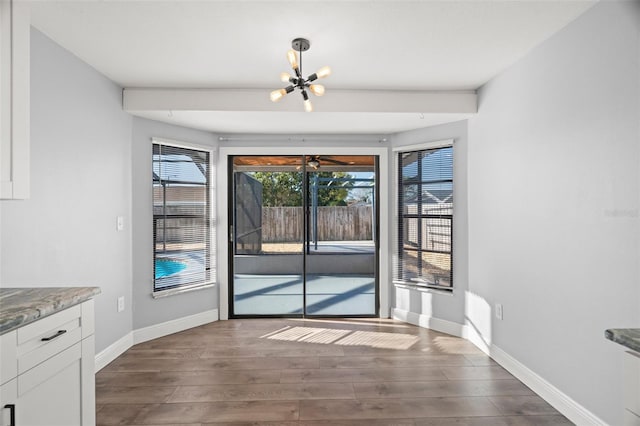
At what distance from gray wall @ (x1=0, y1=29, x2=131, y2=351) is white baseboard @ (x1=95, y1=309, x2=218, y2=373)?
0.08 meters

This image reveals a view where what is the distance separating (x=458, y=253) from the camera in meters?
3.89

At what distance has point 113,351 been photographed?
3303 mm

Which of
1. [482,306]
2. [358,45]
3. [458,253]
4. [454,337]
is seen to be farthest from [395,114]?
[454,337]

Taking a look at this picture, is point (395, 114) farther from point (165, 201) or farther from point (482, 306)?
point (165, 201)

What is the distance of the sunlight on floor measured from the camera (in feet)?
11.9

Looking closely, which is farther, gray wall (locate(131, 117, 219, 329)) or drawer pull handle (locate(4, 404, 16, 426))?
gray wall (locate(131, 117, 219, 329))

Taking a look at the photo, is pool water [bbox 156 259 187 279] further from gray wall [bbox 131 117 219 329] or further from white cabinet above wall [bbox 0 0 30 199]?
white cabinet above wall [bbox 0 0 30 199]

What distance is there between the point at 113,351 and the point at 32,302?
78.8 inches

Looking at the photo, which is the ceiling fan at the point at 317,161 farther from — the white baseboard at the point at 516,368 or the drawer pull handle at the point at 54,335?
the drawer pull handle at the point at 54,335

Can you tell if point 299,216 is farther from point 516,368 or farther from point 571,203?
point 571,203

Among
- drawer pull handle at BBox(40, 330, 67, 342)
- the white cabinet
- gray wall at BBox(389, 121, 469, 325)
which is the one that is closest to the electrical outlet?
gray wall at BBox(389, 121, 469, 325)

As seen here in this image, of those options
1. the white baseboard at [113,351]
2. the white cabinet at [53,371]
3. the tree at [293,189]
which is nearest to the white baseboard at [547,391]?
the tree at [293,189]

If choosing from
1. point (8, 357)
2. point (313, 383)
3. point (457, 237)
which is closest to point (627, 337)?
point (313, 383)

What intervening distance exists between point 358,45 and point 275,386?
2610 millimetres
